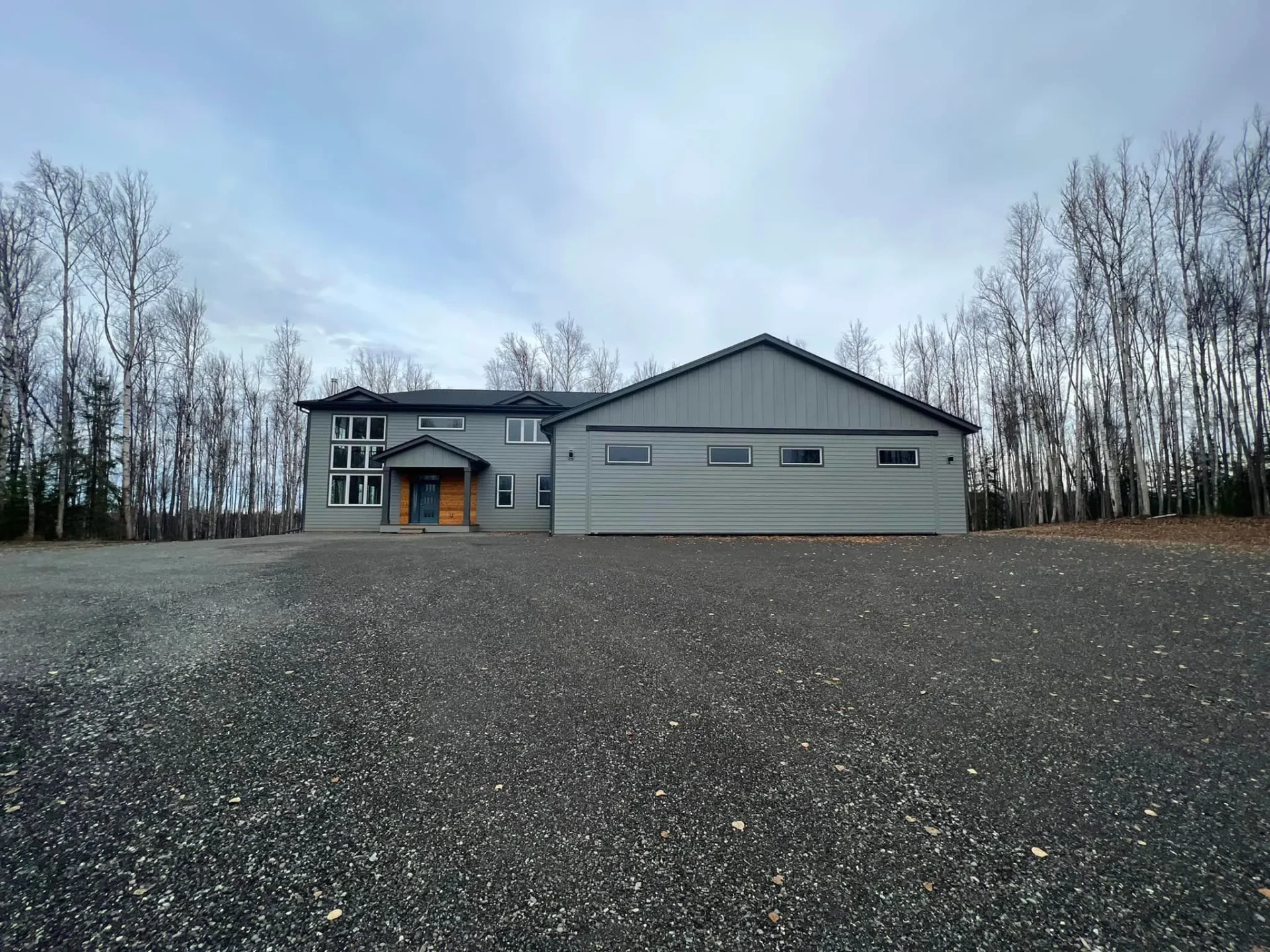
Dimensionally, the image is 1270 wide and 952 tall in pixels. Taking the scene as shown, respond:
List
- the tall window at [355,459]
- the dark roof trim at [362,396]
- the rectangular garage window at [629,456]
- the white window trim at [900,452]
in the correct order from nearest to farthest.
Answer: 1. the rectangular garage window at [629,456]
2. the white window trim at [900,452]
3. the tall window at [355,459]
4. the dark roof trim at [362,396]

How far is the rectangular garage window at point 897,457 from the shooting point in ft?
50.0

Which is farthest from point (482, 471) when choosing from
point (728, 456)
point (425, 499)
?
point (728, 456)

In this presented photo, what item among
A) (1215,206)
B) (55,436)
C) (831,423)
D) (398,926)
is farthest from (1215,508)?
(55,436)

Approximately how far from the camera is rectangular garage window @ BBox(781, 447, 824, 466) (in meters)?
15.1

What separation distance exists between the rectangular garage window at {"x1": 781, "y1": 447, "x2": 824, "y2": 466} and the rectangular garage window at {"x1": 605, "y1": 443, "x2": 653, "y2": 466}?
3.95 meters

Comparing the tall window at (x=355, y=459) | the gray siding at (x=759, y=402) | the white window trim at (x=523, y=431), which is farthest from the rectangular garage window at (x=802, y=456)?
the tall window at (x=355, y=459)

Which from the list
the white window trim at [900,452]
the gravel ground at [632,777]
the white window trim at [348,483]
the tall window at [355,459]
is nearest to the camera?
the gravel ground at [632,777]

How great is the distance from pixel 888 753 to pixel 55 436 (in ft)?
92.4

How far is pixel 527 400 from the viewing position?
21297mm

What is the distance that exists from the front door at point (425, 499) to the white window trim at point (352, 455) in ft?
5.31

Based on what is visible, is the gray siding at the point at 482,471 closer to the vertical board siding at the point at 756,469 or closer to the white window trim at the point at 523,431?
the white window trim at the point at 523,431

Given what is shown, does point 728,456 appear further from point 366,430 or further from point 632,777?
point 366,430

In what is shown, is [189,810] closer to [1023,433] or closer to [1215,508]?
[1215,508]

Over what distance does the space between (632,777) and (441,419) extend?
20354 millimetres
